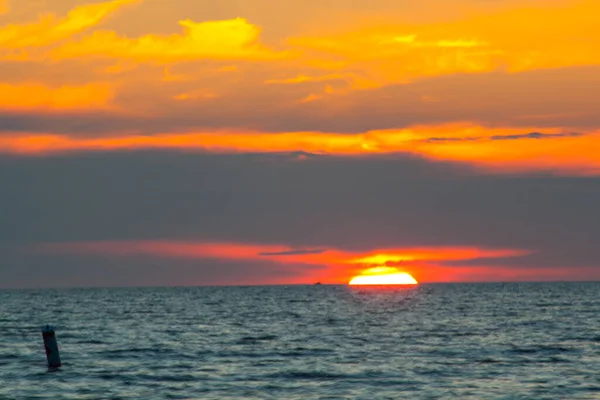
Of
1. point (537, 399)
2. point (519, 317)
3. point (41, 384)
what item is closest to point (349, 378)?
point (537, 399)

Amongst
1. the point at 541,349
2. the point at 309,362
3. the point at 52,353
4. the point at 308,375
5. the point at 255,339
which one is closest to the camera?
the point at 308,375

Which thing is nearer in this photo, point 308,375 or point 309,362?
point 308,375

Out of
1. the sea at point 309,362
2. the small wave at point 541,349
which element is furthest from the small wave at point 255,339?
the small wave at point 541,349

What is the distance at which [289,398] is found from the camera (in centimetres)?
4091

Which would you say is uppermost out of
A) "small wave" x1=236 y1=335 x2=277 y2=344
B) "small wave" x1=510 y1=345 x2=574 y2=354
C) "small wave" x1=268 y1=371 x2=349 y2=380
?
"small wave" x1=236 y1=335 x2=277 y2=344

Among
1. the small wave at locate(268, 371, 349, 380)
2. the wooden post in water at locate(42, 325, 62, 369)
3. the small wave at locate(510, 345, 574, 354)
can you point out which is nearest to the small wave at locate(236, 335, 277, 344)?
the small wave at locate(510, 345, 574, 354)

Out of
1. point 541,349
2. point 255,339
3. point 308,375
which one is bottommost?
point 308,375

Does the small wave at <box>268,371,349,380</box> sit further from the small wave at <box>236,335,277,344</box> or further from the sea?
the small wave at <box>236,335,277,344</box>

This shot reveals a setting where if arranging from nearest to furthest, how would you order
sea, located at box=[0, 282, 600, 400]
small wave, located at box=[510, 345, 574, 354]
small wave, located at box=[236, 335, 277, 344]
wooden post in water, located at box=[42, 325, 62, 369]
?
1. sea, located at box=[0, 282, 600, 400]
2. wooden post in water, located at box=[42, 325, 62, 369]
3. small wave, located at box=[510, 345, 574, 354]
4. small wave, located at box=[236, 335, 277, 344]

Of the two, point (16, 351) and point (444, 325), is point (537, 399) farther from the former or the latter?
point (444, 325)

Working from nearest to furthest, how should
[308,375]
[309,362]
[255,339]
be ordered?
[308,375] < [309,362] < [255,339]

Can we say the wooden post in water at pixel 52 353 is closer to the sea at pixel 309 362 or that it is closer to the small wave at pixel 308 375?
the sea at pixel 309 362

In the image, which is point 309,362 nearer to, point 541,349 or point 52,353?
point 52,353

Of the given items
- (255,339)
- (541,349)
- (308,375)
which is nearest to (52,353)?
(308,375)
